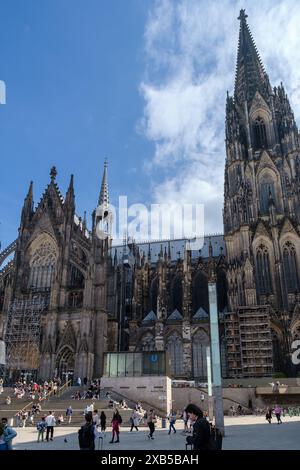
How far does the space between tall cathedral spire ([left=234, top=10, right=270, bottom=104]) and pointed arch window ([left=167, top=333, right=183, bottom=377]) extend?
32.8 metres

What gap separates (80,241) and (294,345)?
25.0 m

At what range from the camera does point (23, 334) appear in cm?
4381

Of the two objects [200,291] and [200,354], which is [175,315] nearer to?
[200,291]

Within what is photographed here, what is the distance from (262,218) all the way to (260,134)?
520 inches

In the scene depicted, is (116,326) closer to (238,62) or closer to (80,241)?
(80,241)

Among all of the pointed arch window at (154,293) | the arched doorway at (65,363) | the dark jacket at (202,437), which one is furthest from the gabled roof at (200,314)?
the dark jacket at (202,437)

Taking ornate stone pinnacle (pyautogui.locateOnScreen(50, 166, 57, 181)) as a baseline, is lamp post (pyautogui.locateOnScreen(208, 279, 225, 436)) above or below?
below

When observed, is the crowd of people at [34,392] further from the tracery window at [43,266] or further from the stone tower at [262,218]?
the stone tower at [262,218]

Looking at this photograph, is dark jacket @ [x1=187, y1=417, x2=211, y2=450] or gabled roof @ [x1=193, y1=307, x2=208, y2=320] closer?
dark jacket @ [x1=187, y1=417, x2=211, y2=450]

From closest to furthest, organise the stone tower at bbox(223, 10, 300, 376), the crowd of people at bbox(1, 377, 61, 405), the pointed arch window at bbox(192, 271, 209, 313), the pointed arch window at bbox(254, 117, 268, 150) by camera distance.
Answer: the crowd of people at bbox(1, 377, 61, 405) < the stone tower at bbox(223, 10, 300, 376) < the pointed arch window at bbox(192, 271, 209, 313) < the pointed arch window at bbox(254, 117, 268, 150)

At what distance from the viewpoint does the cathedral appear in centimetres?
4238

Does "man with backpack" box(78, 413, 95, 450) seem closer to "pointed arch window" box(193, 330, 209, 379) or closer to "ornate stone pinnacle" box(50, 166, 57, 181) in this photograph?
"pointed arch window" box(193, 330, 209, 379)

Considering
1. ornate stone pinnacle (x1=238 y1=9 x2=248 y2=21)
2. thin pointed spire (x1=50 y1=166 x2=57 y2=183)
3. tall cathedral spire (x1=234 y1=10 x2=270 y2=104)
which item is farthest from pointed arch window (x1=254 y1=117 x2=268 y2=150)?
thin pointed spire (x1=50 y1=166 x2=57 y2=183)

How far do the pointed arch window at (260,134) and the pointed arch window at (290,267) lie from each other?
1488 cm
